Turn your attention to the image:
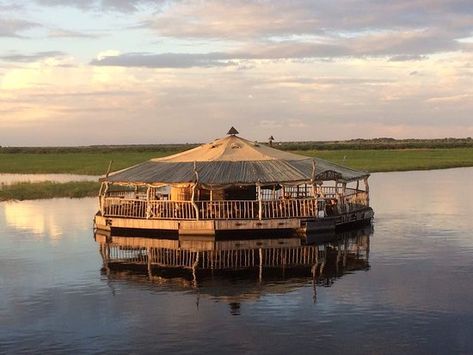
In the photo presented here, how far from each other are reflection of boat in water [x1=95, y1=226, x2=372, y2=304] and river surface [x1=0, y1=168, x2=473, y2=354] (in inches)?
7.6

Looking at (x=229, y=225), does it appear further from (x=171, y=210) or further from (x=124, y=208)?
(x=124, y=208)

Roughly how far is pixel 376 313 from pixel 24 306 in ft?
35.2

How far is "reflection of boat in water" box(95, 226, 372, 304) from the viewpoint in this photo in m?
24.0

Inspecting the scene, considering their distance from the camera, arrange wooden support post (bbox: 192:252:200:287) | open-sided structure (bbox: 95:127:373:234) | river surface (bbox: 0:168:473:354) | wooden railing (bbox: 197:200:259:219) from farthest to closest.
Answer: wooden railing (bbox: 197:200:259:219), open-sided structure (bbox: 95:127:373:234), wooden support post (bbox: 192:252:200:287), river surface (bbox: 0:168:473:354)

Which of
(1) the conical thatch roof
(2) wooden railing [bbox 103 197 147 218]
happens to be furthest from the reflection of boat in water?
(1) the conical thatch roof

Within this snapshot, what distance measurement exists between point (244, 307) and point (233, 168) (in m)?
16.1

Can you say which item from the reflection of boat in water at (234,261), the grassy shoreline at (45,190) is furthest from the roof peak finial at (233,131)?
the grassy shoreline at (45,190)

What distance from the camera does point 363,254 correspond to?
29.5 m

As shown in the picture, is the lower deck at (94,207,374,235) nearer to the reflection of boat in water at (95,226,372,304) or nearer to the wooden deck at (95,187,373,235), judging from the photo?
the wooden deck at (95,187,373,235)

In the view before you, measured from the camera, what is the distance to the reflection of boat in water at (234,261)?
24.0 m

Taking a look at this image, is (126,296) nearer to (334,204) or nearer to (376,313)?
(376,313)

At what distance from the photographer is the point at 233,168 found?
118ft

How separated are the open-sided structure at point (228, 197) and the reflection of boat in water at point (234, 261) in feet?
2.77

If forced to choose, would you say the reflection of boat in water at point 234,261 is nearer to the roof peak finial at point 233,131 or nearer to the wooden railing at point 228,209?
the wooden railing at point 228,209
